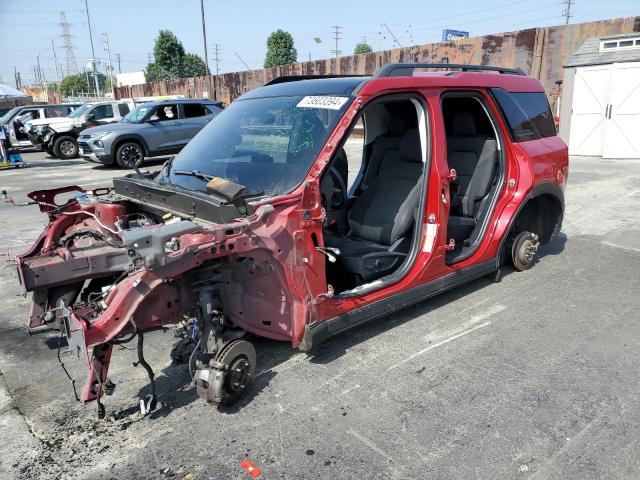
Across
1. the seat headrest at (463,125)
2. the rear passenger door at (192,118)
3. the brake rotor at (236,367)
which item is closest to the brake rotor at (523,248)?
the seat headrest at (463,125)

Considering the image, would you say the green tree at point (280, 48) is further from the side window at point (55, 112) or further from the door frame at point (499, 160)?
the door frame at point (499, 160)

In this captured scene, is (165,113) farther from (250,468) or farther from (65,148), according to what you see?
(250,468)

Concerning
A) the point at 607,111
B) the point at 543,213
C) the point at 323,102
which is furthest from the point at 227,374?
the point at 607,111

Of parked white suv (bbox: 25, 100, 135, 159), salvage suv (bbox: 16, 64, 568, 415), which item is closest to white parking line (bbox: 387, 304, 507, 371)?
salvage suv (bbox: 16, 64, 568, 415)

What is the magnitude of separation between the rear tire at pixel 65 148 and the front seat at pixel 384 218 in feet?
55.6

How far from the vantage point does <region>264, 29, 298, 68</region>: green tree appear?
7281cm

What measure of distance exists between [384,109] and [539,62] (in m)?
13.0

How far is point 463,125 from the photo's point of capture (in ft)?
16.2

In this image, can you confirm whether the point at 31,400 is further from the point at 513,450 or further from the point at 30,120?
the point at 30,120

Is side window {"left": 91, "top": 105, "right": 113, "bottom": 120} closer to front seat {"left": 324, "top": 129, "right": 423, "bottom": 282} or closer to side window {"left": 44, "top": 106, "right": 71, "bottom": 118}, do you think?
side window {"left": 44, "top": 106, "right": 71, "bottom": 118}

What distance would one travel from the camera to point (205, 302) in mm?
2898

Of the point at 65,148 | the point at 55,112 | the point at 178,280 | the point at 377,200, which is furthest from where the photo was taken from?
the point at 55,112

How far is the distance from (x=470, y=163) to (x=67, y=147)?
17511 mm

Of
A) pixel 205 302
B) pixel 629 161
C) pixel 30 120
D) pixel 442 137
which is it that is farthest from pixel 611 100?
pixel 30 120
